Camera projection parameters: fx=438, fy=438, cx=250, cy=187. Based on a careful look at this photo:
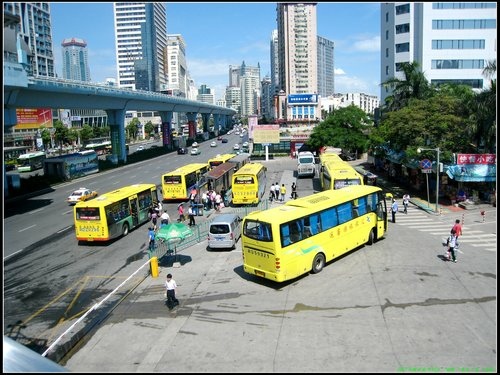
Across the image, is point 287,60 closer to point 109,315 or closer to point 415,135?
point 415,135

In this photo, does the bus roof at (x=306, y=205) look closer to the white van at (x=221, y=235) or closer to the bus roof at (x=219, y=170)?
the white van at (x=221, y=235)

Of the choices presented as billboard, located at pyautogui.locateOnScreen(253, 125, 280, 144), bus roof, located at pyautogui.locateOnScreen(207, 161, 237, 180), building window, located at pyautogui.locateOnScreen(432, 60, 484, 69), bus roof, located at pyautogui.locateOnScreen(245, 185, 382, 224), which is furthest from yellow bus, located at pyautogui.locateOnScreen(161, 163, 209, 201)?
building window, located at pyautogui.locateOnScreen(432, 60, 484, 69)

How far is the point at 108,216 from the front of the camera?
25781mm

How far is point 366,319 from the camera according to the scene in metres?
14.1

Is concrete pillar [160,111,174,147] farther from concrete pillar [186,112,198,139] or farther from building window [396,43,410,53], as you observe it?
building window [396,43,410,53]

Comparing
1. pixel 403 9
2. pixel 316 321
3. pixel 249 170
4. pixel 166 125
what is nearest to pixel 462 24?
pixel 403 9

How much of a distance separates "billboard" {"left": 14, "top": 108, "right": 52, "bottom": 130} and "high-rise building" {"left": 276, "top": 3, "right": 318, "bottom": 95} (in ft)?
372

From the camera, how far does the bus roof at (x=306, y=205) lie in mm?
17844

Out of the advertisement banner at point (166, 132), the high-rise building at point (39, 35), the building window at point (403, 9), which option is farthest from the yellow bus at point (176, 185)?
the high-rise building at point (39, 35)

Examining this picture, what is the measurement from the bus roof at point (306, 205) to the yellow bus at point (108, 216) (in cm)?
1016

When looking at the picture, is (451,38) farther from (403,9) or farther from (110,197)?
(110,197)

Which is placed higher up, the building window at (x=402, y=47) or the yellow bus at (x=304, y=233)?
the building window at (x=402, y=47)

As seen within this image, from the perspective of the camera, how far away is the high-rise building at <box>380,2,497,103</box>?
65750mm

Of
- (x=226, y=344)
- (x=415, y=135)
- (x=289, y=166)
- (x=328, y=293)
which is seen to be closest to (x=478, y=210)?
(x=415, y=135)
